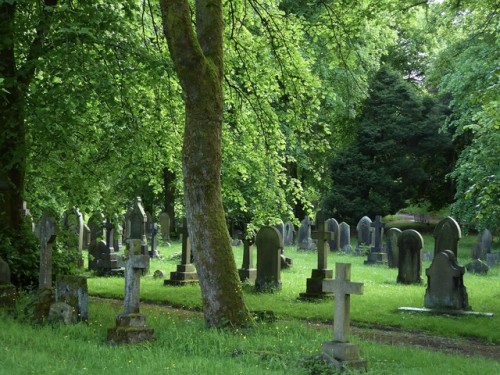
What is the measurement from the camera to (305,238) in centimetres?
3038

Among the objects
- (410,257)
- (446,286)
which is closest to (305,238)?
(410,257)

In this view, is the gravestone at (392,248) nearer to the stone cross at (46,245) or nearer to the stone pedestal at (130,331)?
the stone cross at (46,245)

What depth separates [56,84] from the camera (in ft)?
40.4

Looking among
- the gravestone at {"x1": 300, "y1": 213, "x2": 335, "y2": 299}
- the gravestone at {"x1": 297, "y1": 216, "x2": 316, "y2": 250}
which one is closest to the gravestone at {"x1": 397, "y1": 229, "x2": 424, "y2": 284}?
the gravestone at {"x1": 300, "y1": 213, "x2": 335, "y2": 299}

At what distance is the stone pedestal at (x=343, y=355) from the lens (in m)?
7.59

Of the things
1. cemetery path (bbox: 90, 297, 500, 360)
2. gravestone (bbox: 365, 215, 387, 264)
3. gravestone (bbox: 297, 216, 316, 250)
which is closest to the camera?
cemetery path (bbox: 90, 297, 500, 360)

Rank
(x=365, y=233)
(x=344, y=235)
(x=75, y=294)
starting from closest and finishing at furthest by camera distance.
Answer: (x=75, y=294), (x=365, y=233), (x=344, y=235)

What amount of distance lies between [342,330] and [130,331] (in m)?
2.51

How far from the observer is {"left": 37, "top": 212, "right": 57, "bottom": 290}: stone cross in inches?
448

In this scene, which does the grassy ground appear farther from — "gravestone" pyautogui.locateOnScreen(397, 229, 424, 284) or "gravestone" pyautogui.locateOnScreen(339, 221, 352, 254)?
"gravestone" pyautogui.locateOnScreen(339, 221, 352, 254)

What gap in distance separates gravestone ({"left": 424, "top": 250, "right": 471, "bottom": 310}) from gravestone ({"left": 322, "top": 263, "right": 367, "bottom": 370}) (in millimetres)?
5971

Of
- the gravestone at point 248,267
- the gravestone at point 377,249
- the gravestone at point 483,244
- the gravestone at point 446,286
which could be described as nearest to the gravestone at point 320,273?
the gravestone at point 248,267

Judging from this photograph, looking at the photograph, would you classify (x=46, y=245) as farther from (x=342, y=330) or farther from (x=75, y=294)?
(x=342, y=330)

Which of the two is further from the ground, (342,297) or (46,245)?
(46,245)
